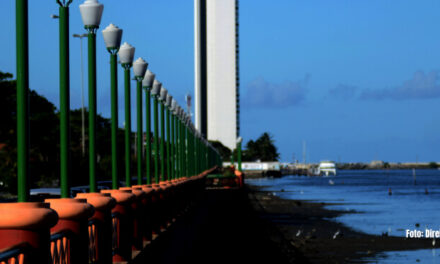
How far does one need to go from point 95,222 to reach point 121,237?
277cm

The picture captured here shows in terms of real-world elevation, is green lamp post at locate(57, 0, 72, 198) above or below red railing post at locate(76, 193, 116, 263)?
above

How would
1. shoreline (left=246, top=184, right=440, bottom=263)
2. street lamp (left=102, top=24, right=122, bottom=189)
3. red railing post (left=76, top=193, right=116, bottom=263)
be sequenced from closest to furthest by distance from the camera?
red railing post (left=76, top=193, right=116, bottom=263), street lamp (left=102, top=24, right=122, bottom=189), shoreline (left=246, top=184, right=440, bottom=263)

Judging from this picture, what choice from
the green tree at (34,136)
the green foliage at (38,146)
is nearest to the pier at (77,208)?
the green foliage at (38,146)

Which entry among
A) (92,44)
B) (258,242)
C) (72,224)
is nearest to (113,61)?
(92,44)

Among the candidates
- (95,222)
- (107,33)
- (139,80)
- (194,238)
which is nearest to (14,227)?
(95,222)

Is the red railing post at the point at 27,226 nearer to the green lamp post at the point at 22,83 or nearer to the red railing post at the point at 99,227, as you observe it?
the green lamp post at the point at 22,83

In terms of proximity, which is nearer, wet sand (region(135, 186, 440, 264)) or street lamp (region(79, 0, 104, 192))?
street lamp (region(79, 0, 104, 192))

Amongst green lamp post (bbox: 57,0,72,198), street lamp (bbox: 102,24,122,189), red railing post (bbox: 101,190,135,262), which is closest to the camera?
green lamp post (bbox: 57,0,72,198)

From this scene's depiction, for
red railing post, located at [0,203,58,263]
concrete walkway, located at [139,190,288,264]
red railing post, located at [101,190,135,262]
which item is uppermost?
red railing post, located at [0,203,58,263]

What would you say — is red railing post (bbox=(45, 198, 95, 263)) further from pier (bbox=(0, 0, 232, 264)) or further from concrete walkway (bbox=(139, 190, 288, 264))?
concrete walkway (bbox=(139, 190, 288, 264))

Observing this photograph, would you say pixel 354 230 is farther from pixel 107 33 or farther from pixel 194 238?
pixel 107 33

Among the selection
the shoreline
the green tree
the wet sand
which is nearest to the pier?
the wet sand

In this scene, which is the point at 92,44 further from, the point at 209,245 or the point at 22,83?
the point at 209,245

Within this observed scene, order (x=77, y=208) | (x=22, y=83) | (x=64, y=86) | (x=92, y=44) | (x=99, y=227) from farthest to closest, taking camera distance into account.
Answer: (x=92, y=44) → (x=99, y=227) → (x=64, y=86) → (x=77, y=208) → (x=22, y=83)
